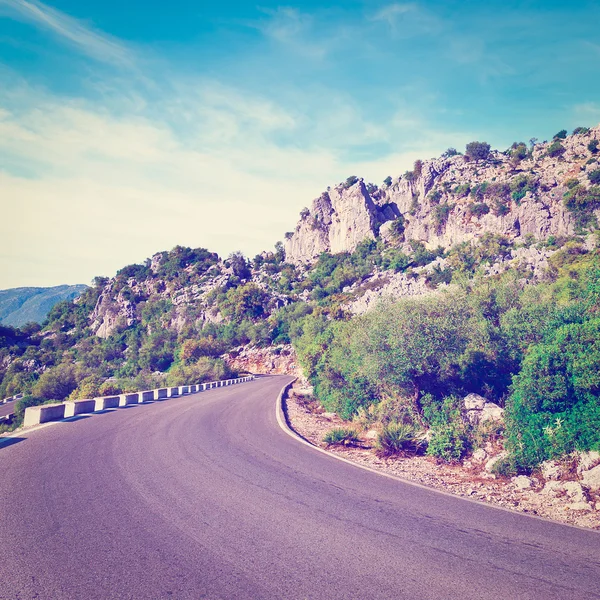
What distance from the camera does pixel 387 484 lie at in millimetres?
8258

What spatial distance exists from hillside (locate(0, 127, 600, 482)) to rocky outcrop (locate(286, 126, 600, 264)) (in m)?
0.40

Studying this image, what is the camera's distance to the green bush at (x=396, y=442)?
11.4 metres

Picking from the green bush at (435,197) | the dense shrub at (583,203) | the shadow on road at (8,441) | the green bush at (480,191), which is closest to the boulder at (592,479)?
the shadow on road at (8,441)

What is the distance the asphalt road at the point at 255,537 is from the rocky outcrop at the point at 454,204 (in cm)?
7488

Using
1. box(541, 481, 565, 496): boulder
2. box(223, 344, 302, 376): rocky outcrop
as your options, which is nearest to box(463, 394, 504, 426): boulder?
box(541, 481, 565, 496): boulder

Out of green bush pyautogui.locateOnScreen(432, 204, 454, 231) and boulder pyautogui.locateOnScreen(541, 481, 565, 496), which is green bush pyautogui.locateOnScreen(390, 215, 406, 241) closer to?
green bush pyautogui.locateOnScreen(432, 204, 454, 231)

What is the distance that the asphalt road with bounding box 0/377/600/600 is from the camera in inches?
165

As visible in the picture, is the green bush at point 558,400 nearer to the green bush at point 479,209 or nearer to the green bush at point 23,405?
the green bush at point 23,405

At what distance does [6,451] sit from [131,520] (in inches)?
233

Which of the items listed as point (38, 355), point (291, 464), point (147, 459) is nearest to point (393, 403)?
point (291, 464)

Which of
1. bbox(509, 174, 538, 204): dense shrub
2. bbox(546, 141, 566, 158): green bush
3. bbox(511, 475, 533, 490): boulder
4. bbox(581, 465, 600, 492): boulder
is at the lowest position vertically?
bbox(511, 475, 533, 490): boulder

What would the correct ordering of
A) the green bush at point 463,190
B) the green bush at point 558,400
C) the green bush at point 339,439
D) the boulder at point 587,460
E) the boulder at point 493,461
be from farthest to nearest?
the green bush at point 463,190 → the green bush at point 339,439 → the boulder at point 493,461 → the green bush at point 558,400 → the boulder at point 587,460

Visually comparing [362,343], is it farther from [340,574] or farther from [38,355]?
[38,355]

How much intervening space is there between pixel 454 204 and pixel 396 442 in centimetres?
9043
